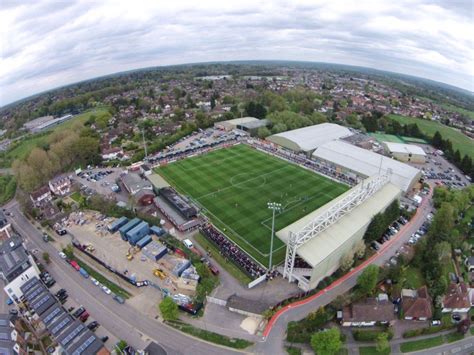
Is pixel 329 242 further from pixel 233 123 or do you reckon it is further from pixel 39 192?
pixel 233 123

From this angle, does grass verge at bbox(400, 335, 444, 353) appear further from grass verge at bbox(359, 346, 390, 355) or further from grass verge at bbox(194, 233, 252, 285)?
grass verge at bbox(194, 233, 252, 285)

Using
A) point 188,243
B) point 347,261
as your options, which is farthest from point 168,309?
point 347,261

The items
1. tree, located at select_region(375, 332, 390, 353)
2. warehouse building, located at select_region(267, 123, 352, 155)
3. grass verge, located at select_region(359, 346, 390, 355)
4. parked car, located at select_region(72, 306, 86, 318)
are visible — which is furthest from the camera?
warehouse building, located at select_region(267, 123, 352, 155)

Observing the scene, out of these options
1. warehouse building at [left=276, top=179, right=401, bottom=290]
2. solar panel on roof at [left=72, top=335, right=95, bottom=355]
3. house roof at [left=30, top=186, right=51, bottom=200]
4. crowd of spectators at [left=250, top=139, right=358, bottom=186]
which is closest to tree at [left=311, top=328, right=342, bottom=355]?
warehouse building at [left=276, top=179, right=401, bottom=290]

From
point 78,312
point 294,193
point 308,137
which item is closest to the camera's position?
point 78,312

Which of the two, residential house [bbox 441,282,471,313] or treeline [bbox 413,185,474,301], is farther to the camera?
treeline [bbox 413,185,474,301]

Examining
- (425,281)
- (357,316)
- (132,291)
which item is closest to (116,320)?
(132,291)

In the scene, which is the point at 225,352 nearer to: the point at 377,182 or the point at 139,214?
the point at 139,214
